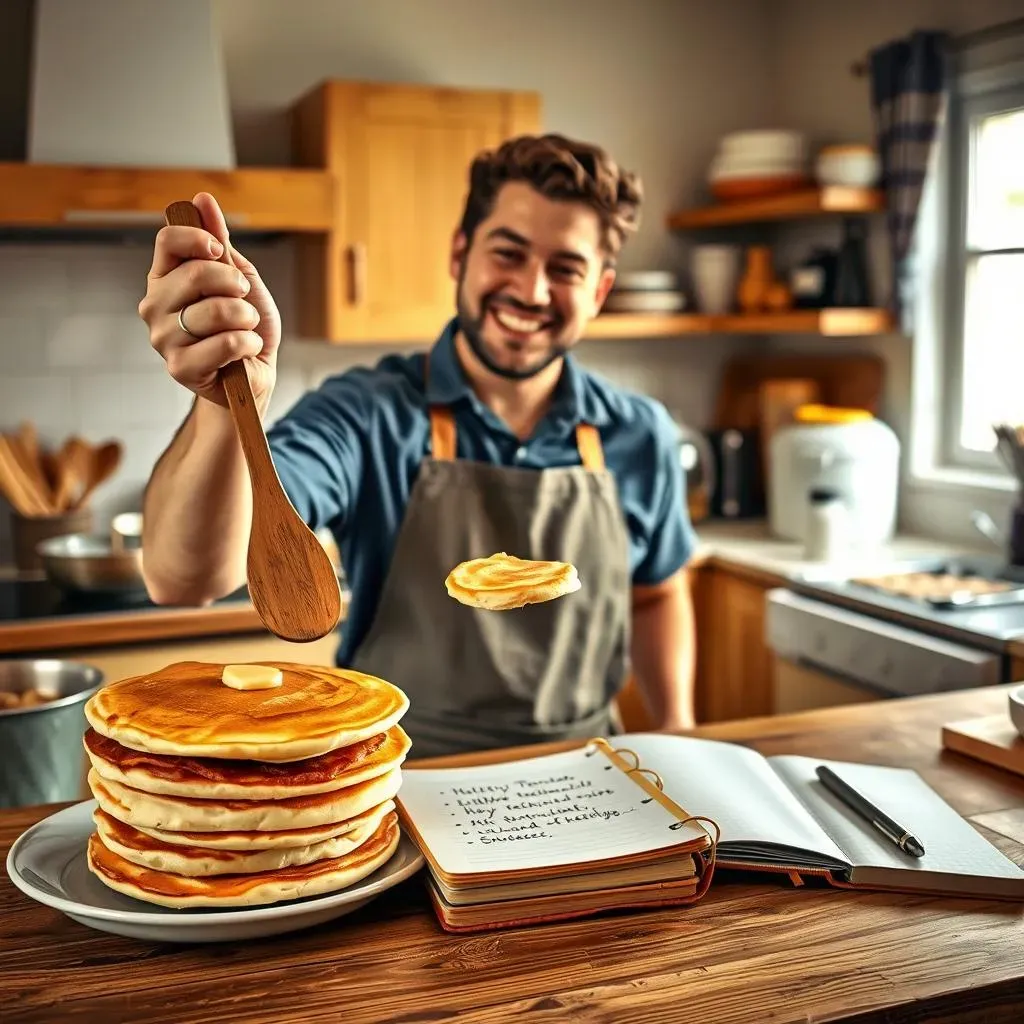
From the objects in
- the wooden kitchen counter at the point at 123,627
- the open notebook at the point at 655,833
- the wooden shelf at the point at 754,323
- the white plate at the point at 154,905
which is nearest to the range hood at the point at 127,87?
the wooden kitchen counter at the point at 123,627

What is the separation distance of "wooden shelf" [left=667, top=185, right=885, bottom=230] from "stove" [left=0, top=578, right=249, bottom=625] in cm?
187

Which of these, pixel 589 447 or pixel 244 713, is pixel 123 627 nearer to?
pixel 589 447

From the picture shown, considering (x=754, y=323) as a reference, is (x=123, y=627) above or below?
below

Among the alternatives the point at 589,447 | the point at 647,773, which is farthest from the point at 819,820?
the point at 589,447

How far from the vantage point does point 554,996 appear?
0.98 metres

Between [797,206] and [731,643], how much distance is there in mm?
1241

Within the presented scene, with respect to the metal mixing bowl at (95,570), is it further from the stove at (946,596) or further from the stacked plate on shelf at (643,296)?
the stacked plate on shelf at (643,296)

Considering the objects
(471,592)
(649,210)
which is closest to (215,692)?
(471,592)

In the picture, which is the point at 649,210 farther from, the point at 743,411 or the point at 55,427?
the point at 55,427

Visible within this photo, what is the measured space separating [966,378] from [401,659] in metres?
2.46

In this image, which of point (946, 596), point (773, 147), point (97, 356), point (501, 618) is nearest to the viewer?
point (501, 618)

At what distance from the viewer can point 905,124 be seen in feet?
11.4

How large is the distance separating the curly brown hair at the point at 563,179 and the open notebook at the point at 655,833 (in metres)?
0.87

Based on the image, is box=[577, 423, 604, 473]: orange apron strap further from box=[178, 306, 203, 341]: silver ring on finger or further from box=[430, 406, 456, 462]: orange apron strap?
box=[178, 306, 203, 341]: silver ring on finger
